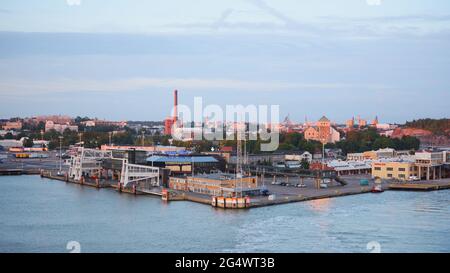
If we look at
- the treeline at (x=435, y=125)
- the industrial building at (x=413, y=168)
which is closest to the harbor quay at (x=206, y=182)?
the industrial building at (x=413, y=168)

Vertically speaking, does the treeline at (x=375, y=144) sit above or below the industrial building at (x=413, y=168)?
above

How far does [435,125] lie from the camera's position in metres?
23.0

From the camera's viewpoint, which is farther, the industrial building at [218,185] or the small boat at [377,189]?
the small boat at [377,189]

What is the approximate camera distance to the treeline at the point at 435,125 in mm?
22359

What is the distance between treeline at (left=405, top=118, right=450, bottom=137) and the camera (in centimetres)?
2236

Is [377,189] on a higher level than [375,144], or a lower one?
lower

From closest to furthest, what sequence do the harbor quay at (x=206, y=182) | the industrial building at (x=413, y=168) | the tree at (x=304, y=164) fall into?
the harbor quay at (x=206, y=182), the industrial building at (x=413, y=168), the tree at (x=304, y=164)

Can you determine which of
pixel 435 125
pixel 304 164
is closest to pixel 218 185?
pixel 304 164

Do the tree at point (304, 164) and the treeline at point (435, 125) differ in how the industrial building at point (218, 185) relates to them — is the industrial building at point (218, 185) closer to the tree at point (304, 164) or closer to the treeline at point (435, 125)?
the tree at point (304, 164)

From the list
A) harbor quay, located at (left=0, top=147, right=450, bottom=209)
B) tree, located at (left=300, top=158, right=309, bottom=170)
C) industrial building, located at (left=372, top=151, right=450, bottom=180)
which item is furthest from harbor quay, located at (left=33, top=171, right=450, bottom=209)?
tree, located at (left=300, top=158, right=309, bottom=170)

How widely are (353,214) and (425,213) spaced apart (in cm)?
71

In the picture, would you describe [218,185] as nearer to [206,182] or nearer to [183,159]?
[206,182]

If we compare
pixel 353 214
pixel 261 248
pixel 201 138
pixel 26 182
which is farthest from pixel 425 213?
pixel 201 138
